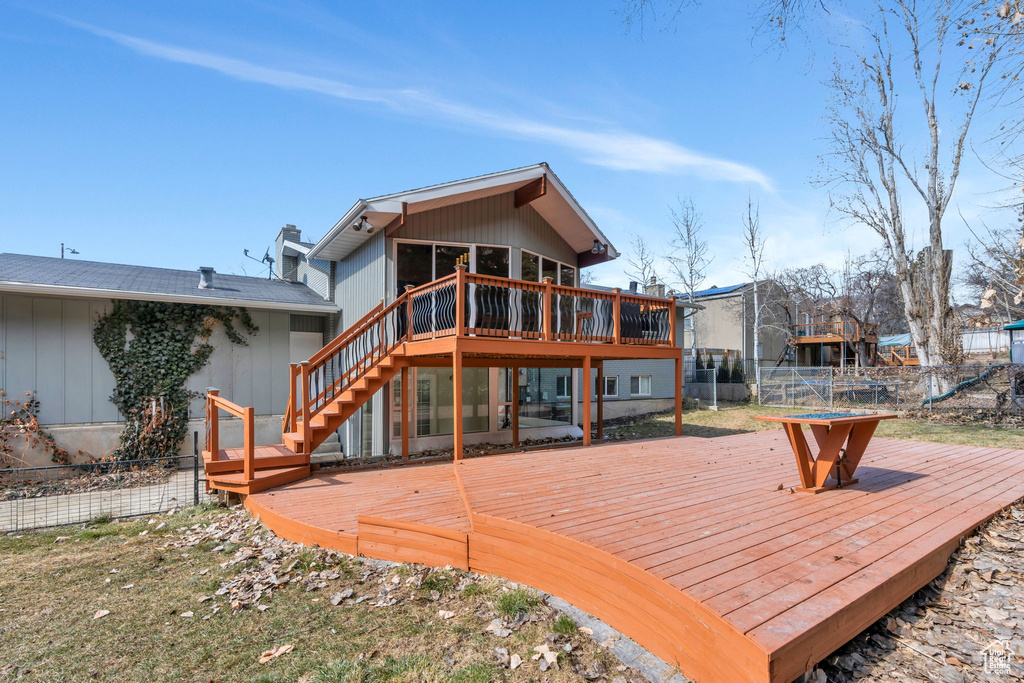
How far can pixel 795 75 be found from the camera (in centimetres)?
603

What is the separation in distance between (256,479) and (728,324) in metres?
25.5

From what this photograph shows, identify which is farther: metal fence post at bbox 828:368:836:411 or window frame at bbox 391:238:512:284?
metal fence post at bbox 828:368:836:411

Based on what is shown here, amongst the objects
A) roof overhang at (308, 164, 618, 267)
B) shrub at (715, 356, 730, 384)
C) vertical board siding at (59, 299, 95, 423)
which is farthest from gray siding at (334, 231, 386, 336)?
shrub at (715, 356, 730, 384)

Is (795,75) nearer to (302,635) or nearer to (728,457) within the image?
(728,457)

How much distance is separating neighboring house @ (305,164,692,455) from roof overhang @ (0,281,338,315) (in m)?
0.83

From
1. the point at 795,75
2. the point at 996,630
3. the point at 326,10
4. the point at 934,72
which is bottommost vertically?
the point at 996,630

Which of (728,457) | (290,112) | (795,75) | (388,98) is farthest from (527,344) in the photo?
(290,112)

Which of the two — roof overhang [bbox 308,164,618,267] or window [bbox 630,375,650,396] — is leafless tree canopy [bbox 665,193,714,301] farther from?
roof overhang [bbox 308,164,618,267]

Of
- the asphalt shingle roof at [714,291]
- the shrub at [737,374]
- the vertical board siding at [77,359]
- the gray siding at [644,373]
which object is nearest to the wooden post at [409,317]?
the vertical board siding at [77,359]

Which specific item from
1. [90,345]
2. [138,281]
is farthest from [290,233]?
[90,345]

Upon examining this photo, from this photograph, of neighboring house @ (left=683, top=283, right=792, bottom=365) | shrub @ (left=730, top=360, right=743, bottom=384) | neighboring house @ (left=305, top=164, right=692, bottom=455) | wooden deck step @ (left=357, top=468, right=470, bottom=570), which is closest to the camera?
wooden deck step @ (left=357, top=468, right=470, bottom=570)

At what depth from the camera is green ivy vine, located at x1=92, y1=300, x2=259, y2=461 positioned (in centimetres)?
940

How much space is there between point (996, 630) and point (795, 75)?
590cm

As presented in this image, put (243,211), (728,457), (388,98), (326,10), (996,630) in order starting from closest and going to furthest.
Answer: (996,630)
(728,457)
(326,10)
(388,98)
(243,211)
